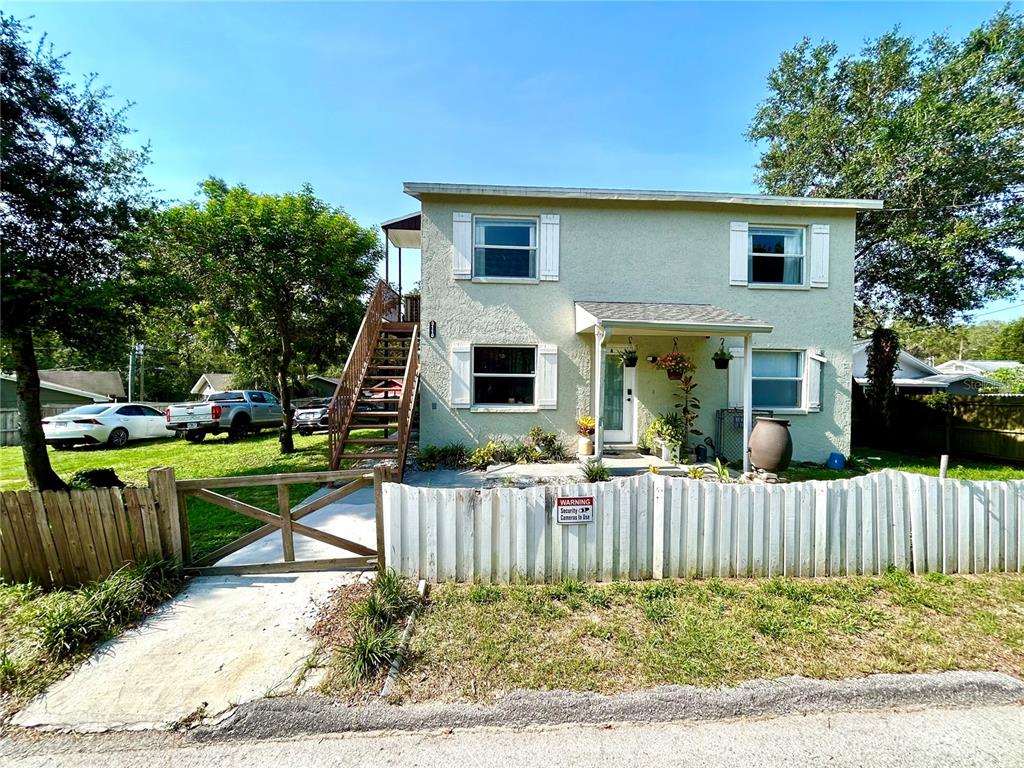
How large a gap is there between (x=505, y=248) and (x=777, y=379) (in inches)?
278

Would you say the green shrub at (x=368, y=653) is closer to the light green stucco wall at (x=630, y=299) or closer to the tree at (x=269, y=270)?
the light green stucco wall at (x=630, y=299)

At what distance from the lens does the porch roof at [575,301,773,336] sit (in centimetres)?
771

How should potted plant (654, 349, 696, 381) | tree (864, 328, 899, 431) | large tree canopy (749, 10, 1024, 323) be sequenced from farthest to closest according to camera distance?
tree (864, 328, 899, 431), large tree canopy (749, 10, 1024, 323), potted plant (654, 349, 696, 381)

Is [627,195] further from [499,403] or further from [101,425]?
[101,425]

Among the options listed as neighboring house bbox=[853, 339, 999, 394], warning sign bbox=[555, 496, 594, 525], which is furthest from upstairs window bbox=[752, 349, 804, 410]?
neighboring house bbox=[853, 339, 999, 394]

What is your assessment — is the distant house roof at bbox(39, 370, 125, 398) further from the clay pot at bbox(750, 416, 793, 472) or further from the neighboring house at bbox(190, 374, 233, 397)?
Answer: the clay pot at bbox(750, 416, 793, 472)

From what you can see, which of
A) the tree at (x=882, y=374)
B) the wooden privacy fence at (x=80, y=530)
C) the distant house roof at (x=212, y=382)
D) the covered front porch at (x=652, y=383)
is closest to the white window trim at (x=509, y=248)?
the covered front porch at (x=652, y=383)

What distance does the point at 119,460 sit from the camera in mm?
10844

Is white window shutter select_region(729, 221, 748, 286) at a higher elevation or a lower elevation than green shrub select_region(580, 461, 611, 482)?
higher

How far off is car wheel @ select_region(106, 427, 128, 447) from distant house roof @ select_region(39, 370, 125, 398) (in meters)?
19.4

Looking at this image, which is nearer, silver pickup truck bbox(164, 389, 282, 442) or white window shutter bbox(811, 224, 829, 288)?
white window shutter bbox(811, 224, 829, 288)

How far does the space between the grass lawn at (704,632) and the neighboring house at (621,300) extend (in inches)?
222

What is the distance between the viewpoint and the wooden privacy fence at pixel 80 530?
12.2 ft

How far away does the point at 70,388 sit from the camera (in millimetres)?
24828
